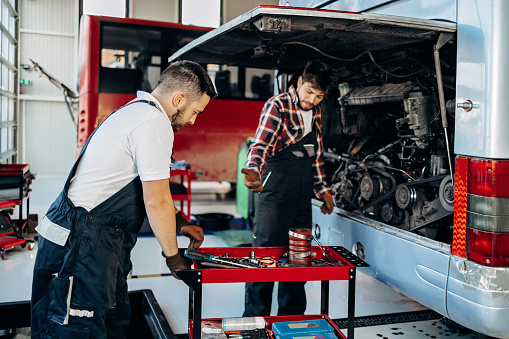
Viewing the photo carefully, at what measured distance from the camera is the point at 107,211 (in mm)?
1862

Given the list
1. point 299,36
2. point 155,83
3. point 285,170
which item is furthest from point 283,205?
point 155,83

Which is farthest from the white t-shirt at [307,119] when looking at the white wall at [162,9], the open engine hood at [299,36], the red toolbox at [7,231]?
the white wall at [162,9]

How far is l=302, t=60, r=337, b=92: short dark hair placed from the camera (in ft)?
8.86

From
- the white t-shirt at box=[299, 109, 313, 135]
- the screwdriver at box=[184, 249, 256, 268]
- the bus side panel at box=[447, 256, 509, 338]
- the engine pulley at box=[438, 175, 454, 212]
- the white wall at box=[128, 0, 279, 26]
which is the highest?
the white wall at box=[128, 0, 279, 26]

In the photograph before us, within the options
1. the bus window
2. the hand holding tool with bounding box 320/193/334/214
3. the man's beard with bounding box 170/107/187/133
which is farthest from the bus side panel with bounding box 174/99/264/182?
the man's beard with bounding box 170/107/187/133

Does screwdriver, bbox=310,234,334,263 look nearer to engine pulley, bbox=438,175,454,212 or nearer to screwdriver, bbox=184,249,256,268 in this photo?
screwdriver, bbox=184,249,256,268

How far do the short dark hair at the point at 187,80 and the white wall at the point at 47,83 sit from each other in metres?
12.2

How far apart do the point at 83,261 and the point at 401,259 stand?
5.14ft

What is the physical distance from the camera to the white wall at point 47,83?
12.9m

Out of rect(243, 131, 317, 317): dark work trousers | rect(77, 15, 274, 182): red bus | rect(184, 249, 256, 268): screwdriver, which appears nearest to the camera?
rect(184, 249, 256, 268): screwdriver

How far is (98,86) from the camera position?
24.5 feet

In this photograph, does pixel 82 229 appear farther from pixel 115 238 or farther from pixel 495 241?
pixel 495 241

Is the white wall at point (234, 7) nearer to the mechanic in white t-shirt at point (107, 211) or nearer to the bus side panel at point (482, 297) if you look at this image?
the mechanic in white t-shirt at point (107, 211)

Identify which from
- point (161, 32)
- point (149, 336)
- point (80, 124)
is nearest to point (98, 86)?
point (80, 124)
